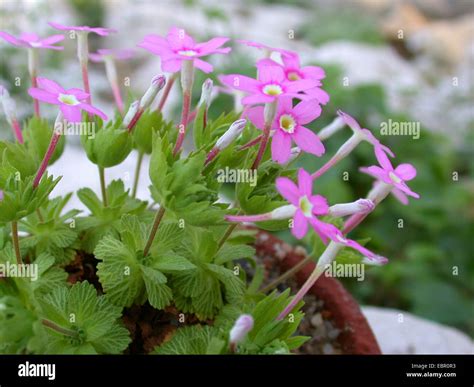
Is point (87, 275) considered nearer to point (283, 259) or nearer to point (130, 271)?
point (130, 271)

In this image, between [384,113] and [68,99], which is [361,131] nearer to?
[68,99]

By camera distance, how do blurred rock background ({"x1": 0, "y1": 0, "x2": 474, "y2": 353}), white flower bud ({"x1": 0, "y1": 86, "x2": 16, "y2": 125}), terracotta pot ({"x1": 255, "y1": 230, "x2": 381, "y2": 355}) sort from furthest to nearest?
blurred rock background ({"x1": 0, "y1": 0, "x2": 474, "y2": 353})
terracotta pot ({"x1": 255, "y1": 230, "x2": 381, "y2": 355})
white flower bud ({"x1": 0, "y1": 86, "x2": 16, "y2": 125})

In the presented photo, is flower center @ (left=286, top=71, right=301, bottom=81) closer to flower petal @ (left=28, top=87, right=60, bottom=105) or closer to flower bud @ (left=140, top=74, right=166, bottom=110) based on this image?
flower bud @ (left=140, top=74, right=166, bottom=110)

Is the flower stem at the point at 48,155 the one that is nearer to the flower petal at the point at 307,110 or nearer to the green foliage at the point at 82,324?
the green foliage at the point at 82,324

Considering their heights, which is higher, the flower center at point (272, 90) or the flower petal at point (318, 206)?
the flower center at point (272, 90)

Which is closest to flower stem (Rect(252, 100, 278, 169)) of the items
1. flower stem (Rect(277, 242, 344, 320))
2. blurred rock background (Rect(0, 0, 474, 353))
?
flower stem (Rect(277, 242, 344, 320))

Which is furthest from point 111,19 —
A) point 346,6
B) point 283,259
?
point 283,259

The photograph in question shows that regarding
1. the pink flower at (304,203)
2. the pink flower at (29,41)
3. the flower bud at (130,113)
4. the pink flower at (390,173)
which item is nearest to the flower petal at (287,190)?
the pink flower at (304,203)
